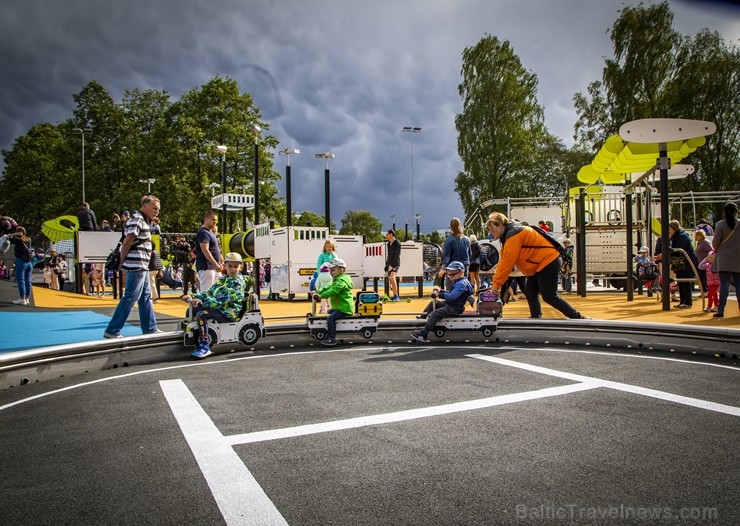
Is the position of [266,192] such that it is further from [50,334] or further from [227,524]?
[227,524]

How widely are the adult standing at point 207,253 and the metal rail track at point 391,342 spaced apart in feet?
6.16

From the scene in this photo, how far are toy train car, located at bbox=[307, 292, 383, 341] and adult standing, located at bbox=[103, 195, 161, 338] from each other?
2.51 meters

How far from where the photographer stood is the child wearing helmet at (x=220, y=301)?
7.70 meters

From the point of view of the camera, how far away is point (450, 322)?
347 inches

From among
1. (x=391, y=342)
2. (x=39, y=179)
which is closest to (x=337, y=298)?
(x=391, y=342)

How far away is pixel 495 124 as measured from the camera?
4075cm

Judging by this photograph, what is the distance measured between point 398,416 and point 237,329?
426 centimetres

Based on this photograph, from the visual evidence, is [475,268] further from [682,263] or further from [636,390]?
[636,390]

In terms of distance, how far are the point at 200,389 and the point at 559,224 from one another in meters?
23.4

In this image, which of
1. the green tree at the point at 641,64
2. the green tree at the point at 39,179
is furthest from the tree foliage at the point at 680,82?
the green tree at the point at 39,179

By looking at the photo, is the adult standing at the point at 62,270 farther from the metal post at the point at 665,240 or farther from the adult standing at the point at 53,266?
the metal post at the point at 665,240

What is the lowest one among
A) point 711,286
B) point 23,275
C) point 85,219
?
point 711,286

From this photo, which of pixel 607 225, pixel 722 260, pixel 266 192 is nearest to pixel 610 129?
pixel 607 225

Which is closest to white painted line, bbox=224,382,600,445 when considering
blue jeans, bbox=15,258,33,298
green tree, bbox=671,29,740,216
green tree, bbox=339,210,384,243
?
blue jeans, bbox=15,258,33,298
